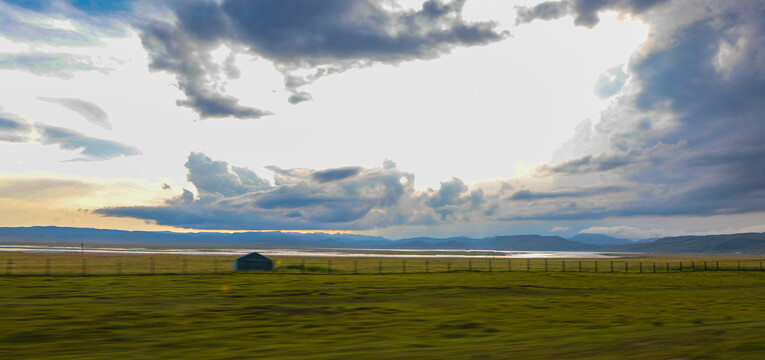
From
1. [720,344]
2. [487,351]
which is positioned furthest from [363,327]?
[720,344]

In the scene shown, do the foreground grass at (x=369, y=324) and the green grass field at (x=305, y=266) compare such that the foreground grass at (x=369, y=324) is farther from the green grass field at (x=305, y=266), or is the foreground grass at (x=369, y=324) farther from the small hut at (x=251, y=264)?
the green grass field at (x=305, y=266)

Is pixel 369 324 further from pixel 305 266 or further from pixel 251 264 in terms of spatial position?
pixel 305 266

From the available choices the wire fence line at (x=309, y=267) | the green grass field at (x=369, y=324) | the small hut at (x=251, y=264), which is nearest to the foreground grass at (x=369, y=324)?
the green grass field at (x=369, y=324)

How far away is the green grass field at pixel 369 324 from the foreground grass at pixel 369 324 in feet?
0.18

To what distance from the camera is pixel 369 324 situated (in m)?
21.7

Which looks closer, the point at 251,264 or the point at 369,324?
the point at 369,324

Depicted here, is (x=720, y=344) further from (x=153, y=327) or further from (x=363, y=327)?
(x=153, y=327)

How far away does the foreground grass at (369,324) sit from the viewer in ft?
51.5

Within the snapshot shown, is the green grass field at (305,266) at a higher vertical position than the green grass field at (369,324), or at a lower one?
lower

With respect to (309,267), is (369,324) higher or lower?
higher

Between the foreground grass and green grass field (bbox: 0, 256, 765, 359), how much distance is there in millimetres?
56

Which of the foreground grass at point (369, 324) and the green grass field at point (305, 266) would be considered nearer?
the foreground grass at point (369, 324)

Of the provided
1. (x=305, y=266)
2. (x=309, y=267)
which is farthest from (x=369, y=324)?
(x=305, y=266)

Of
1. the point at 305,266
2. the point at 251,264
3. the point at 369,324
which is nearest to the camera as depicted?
the point at 369,324
